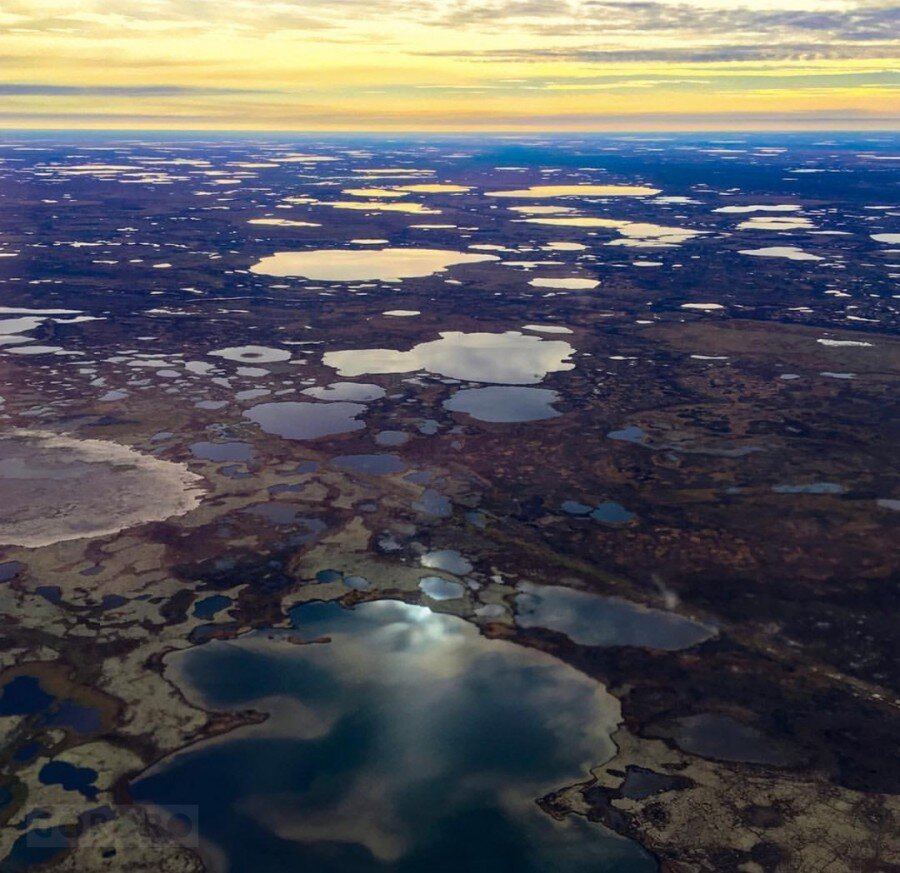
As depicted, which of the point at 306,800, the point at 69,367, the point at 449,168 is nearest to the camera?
the point at 306,800

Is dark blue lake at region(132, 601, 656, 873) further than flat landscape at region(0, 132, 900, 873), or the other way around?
flat landscape at region(0, 132, 900, 873)

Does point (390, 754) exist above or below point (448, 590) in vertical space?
below

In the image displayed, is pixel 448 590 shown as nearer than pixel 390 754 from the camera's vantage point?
No

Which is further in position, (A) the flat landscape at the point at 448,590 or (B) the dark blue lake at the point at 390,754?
(A) the flat landscape at the point at 448,590

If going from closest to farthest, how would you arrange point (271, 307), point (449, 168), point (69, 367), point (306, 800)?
point (306, 800) → point (69, 367) → point (271, 307) → point (449, 168)

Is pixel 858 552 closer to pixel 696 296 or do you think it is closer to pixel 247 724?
pixel 247 724

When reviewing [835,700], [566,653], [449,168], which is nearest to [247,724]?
[566,653]

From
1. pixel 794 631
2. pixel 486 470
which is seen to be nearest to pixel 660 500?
pixel 486 470

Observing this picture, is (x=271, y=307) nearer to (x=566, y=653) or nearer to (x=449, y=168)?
(x=566, y=653)

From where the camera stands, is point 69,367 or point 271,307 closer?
point 69,367
